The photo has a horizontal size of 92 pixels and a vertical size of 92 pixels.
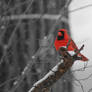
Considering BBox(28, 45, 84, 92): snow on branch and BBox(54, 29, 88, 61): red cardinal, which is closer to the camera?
BBox(28, 45, 84, 92): snow on branch

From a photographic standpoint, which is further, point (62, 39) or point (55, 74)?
point (62, 39)

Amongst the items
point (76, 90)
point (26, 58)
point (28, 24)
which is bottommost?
point (76, 90)

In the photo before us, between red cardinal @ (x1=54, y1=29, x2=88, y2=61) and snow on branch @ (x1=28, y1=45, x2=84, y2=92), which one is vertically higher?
red cardinal @ (x1=54, y1=29, x2=88, y2=61)

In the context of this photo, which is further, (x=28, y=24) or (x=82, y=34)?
(x=82, y=34)

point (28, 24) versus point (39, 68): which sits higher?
point (28, 24)

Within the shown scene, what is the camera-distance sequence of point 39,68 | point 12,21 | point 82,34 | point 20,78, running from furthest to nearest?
point 82,34 < point 12,21 < point 39,68 < point 20,78

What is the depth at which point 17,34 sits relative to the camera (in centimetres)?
552

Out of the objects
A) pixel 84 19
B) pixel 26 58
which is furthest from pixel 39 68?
pixel 84 19

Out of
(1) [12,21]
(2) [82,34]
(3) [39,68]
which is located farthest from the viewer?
(2) [82,34]

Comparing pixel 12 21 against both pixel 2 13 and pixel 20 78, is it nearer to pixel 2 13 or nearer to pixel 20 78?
pixel 2 13

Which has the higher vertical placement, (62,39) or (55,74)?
(62,39)

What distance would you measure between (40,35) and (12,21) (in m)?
0.36

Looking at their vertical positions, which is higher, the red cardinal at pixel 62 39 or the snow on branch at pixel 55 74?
the red cardinal at pixel 62 39

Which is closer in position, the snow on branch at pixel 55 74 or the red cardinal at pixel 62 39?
the snow on branch at pixel 55 74
